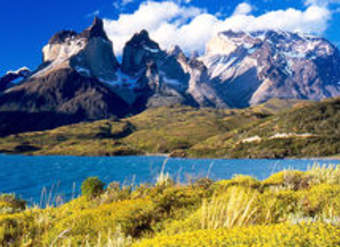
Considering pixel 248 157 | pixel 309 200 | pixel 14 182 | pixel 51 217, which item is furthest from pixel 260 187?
pixel 248 157

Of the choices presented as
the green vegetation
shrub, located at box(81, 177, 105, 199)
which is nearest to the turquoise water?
shrub, located at box(81, 177, 105, 199)

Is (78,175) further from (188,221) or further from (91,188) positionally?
(188,221)

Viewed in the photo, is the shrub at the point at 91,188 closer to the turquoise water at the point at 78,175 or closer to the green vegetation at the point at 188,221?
the turquoise water at the point at 78,175

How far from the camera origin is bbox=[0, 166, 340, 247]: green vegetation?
527 centimetres

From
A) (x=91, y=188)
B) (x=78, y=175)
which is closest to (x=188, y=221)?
(x=91, y=188)

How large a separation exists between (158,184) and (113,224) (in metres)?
4.73

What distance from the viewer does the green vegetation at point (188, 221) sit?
207 inches

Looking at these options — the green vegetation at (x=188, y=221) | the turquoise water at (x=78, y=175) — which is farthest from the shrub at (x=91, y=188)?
the green vegetation at (x=188, y=221)

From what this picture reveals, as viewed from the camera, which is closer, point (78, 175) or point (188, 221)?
point (188, 221)

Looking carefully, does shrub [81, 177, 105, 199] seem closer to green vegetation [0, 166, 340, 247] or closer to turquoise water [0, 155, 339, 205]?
turquoise water [0, 155, 339, 205]

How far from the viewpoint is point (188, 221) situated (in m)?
8.21

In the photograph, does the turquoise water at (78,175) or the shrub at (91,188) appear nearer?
the shrub at (91,188)

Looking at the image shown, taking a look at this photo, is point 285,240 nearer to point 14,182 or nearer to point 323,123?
point 14,182

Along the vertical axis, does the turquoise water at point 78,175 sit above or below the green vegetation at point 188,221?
below
